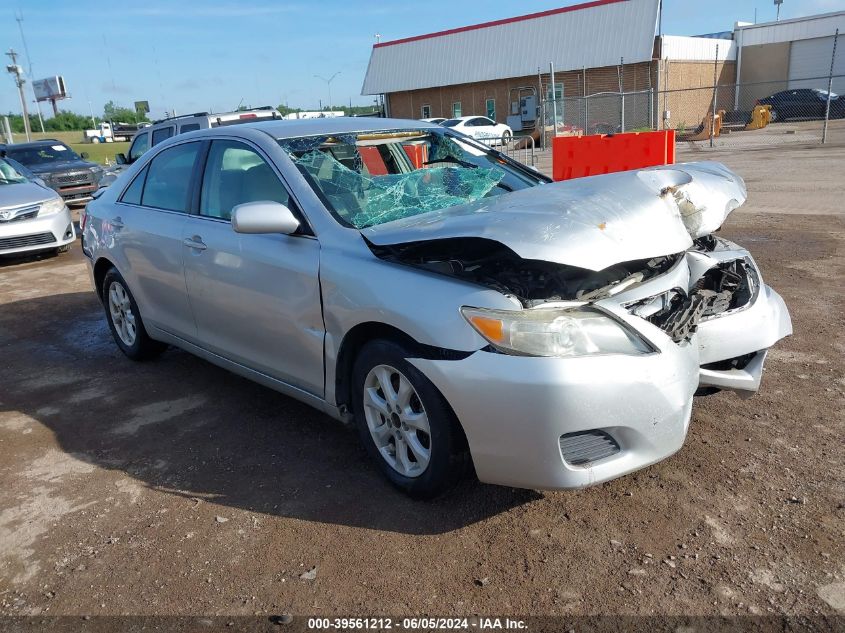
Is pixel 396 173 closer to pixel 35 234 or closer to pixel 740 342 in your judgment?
pixel 740 342

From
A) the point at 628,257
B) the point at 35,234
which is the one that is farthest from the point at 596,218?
the point at 35,234

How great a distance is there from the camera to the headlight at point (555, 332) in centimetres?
268

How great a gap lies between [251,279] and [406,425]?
129 cm

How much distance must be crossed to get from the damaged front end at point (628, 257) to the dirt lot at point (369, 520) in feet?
1.92

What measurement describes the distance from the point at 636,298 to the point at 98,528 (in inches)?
105

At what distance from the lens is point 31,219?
33.2 feet

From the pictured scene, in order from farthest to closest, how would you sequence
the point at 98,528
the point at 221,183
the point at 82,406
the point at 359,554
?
the point at 82,406
the point at 221,183
the point at 98,528
the point at 359,554

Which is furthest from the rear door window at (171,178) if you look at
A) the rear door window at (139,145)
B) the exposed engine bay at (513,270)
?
Result: the rear door window at (139,145)

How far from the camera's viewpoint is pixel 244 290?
3.85m

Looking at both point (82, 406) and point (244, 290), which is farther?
point (82, 406)

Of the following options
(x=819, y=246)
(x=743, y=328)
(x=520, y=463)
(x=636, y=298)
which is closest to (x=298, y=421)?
(x=520, y=463)

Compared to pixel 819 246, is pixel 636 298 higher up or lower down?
higher up

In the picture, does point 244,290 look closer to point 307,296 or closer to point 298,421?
point 307,296

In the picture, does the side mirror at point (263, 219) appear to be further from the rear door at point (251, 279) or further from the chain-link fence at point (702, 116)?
the chain-link fence at point (702, 116)
